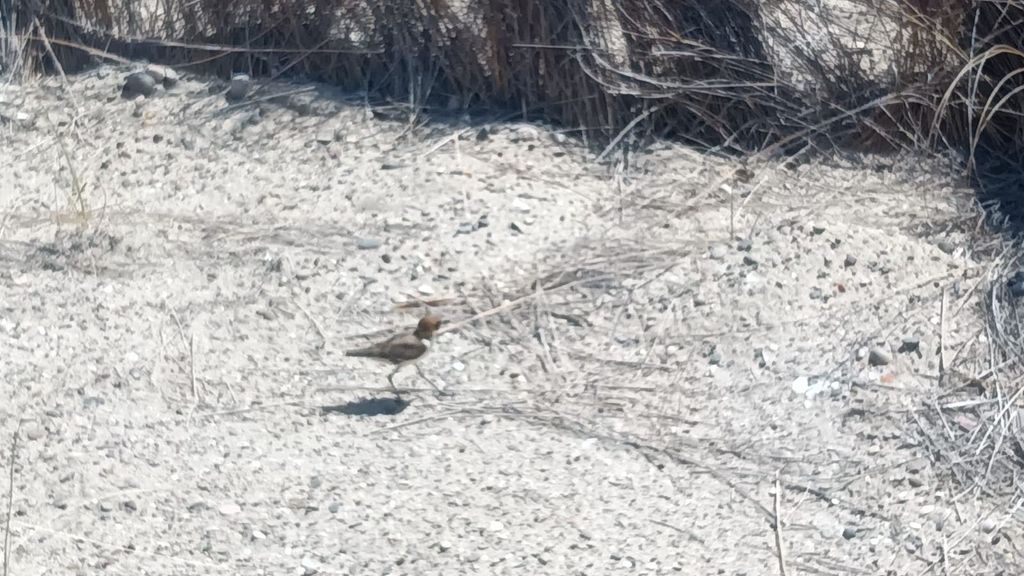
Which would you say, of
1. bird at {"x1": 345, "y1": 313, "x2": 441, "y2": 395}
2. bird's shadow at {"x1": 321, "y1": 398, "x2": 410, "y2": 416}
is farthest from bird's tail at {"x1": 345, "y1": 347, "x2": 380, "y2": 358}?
bird's shadow at {"x1": 321, "y1": 398, "x2": 410, "y2": 416}

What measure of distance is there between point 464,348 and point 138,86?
226cm

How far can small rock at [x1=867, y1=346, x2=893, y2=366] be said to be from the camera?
4383 millimetres

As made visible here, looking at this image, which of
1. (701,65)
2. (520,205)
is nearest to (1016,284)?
(701,65)

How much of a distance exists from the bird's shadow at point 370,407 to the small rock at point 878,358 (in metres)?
1.45

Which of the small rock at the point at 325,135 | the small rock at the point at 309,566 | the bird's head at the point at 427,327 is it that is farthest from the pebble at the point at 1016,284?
the small rock at the point at 325,135

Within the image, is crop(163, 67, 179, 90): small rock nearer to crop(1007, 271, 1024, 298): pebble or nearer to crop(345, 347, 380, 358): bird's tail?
crop(345, 347, 380, 358): bird's tail

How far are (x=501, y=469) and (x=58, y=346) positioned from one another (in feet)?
5.21

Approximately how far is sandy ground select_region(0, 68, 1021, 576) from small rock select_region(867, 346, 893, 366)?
14 mm

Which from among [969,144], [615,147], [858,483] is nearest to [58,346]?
[615,147]

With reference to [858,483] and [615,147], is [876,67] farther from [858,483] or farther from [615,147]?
[858,483]

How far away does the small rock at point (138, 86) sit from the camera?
604cm

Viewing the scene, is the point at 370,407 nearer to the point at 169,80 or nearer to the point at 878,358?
the point at 878,358

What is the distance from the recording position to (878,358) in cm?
438

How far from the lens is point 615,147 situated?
216 inches
